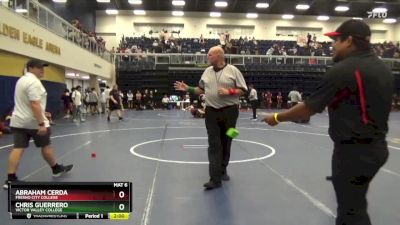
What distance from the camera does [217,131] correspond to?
527cm

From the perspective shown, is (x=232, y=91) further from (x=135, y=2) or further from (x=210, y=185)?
(x=135, y=2)

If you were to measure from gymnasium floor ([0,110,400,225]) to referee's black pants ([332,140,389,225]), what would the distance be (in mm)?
1364

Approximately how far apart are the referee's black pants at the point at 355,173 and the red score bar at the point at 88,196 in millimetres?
1586

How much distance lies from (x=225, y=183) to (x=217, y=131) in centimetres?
83

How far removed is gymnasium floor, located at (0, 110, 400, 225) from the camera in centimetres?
400

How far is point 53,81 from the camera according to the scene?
58.9 feet

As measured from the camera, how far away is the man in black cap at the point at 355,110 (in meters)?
2.35

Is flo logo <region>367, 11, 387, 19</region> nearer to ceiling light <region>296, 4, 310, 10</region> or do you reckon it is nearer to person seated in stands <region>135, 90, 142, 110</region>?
ceiling light <region>296, 4, 310, 10</region>

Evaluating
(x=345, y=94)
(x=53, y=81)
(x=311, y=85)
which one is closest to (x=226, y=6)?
(x=311, y=85)

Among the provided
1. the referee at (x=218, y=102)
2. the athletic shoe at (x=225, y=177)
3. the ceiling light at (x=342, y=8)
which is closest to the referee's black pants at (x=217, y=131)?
the referee at (x=218, y=102)

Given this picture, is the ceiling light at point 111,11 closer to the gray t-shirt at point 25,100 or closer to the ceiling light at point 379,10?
the ceiling light at point 379,10

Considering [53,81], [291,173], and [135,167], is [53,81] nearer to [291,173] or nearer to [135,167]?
[135,167]

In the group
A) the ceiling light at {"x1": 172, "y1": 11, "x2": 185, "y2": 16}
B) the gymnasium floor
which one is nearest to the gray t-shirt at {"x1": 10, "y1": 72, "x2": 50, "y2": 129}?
the gymnasium floor

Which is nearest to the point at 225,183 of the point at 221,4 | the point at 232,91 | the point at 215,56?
the point at 232,91
